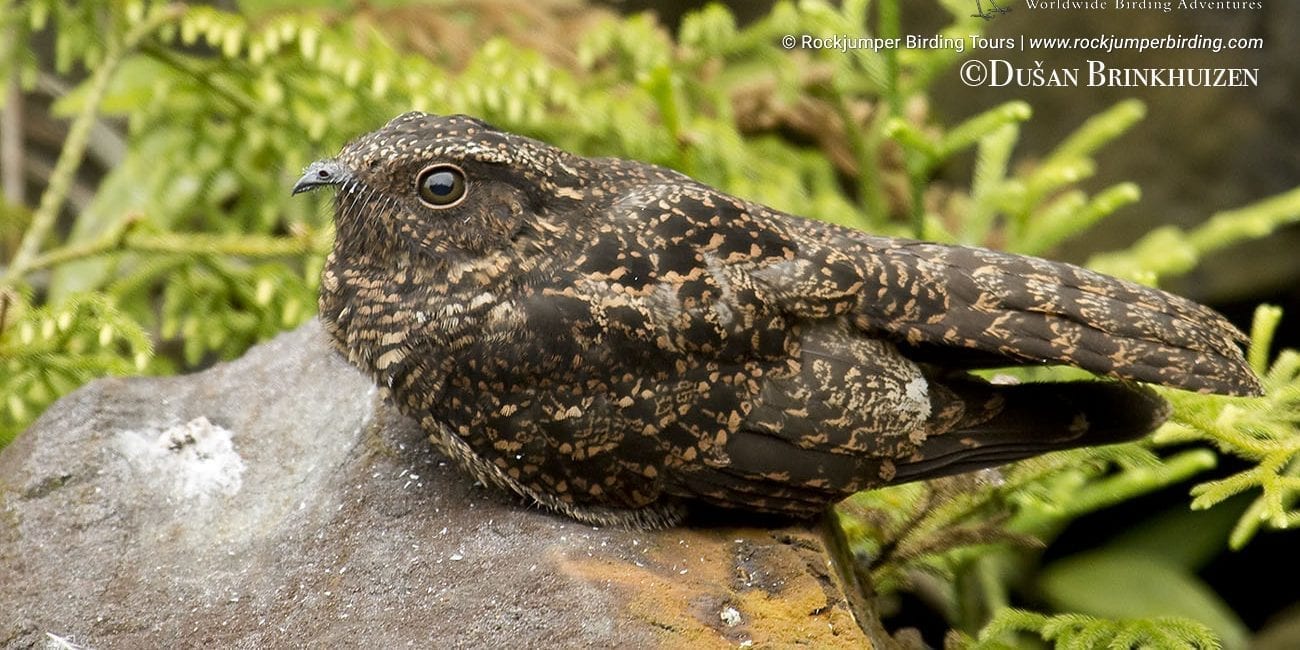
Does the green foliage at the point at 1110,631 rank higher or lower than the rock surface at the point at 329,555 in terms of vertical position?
lower

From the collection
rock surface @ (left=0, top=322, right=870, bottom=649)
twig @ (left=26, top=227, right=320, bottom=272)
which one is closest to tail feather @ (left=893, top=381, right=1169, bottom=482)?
rock surface @ (left=0, top=322, right=870, bottom=649)

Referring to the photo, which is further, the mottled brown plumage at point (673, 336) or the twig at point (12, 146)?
the twig at point (12, 146)

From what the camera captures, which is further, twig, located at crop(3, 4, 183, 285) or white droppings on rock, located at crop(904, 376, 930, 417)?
twig, located at crop(3, 4, 183, 285)

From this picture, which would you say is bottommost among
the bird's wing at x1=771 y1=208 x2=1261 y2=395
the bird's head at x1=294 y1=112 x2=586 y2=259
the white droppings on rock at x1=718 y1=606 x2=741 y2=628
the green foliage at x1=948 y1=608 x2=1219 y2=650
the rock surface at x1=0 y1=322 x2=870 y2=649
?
the green foliage at x1=948 y1=608 x2=1219 y2=650

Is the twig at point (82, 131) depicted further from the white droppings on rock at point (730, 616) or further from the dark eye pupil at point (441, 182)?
the white droppings on rock at point (730, 616)

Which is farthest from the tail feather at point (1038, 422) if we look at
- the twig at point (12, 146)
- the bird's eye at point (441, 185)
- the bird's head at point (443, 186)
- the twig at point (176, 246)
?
the twig at point (12, 146)

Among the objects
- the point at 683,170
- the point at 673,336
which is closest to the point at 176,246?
the point at 683,170

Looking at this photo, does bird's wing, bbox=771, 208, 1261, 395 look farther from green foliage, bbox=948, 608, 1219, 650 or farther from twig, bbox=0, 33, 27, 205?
twig, bbox=0, 33, 27, 205

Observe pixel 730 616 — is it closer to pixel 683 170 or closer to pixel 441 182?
pixel 441 182
